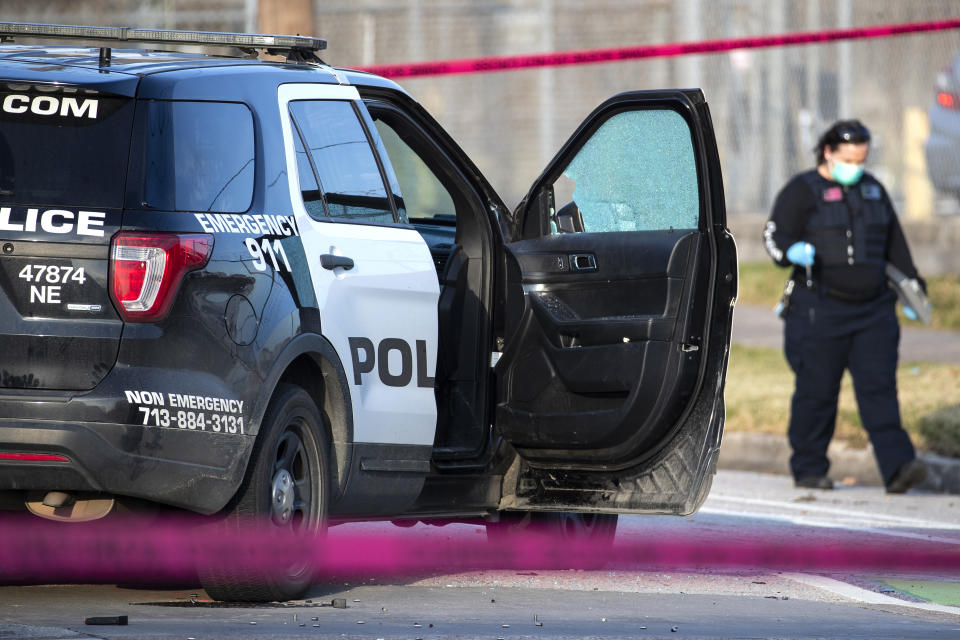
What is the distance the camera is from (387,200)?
6.60m

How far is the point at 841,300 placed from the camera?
1069 centimetres

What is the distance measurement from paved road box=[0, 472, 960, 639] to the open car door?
39cm

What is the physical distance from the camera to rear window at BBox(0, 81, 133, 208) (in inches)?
215

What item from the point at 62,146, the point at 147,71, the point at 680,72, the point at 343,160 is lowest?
the point at 680,72

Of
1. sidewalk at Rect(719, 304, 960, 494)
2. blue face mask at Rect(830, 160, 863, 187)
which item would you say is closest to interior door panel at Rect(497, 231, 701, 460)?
blue face mask at Rect(830, 160, 863, 187)

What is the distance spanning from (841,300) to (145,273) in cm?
610

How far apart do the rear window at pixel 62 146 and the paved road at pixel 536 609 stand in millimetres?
1255

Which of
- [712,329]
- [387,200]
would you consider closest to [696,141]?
[712,329]

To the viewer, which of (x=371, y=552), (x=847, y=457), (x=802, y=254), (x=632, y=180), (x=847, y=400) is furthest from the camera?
(x=847, y=400)

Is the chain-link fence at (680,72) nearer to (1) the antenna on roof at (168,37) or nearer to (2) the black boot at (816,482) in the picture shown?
(2) the black boot at (816,482)

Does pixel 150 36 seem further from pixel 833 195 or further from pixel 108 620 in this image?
A: pixel 833 195

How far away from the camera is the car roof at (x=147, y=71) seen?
557cm

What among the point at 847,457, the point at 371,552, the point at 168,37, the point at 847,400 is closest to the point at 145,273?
the point at 168,37

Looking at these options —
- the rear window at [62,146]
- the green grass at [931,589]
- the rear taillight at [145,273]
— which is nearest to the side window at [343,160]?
the rear window at [62,146]
